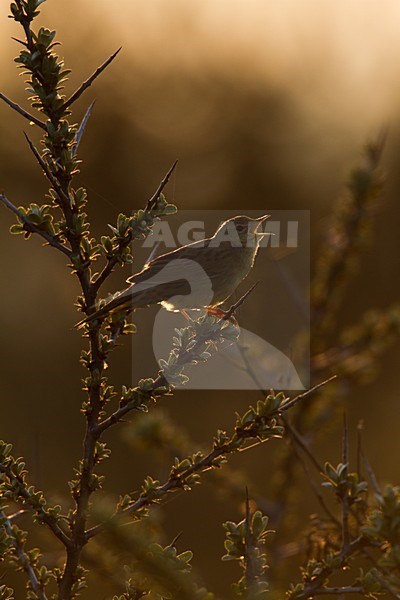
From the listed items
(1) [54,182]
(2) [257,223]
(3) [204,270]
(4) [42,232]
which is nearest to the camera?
(1) [54,182]

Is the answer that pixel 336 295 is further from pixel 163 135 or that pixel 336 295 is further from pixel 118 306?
pixel 163 135

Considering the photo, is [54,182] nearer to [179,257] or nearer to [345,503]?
[345,503]

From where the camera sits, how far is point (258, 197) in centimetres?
1568

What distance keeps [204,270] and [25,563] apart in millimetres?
2945

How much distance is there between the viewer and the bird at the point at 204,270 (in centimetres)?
526

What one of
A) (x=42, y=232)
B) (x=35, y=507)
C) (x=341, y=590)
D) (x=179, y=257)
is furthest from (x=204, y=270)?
(x=341, y=590)

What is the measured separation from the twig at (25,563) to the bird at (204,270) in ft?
5.30

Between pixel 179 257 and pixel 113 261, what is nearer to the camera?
pixel 113 261

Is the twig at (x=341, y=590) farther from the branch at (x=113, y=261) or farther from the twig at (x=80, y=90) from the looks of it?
the twig at (x=80, y=90)

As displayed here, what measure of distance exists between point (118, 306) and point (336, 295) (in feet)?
9.42

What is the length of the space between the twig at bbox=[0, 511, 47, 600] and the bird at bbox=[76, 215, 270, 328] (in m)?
1.62

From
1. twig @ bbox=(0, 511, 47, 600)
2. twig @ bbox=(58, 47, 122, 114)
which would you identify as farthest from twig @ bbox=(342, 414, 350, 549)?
twig @ bbox=(58, 47, 122, 114)

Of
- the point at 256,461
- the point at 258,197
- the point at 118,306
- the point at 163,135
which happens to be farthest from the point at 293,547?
the point at 163,135

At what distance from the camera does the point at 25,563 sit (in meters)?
3.44
